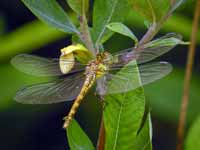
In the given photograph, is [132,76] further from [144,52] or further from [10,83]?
[10,83]

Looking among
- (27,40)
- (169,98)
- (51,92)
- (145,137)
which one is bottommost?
(169,98)

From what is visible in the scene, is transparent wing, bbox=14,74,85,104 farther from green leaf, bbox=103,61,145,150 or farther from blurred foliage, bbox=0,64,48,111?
blurred foliage, bbox=0,64,48,111

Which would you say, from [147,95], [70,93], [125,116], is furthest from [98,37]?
[147,95]

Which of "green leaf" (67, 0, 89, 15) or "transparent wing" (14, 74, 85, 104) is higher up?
"green leaf" (67, 0, 89, 15)

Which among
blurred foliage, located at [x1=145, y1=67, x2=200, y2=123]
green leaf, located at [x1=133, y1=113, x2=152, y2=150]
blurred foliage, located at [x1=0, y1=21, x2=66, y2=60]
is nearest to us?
green leaf, located at [x1=133, y1=113, x2=152, y2=150]

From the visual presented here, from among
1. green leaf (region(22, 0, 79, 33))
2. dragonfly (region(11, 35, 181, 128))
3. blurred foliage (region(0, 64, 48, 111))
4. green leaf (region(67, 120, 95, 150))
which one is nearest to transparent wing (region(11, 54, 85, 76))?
dragonfly (region(11, 35, 181, 128))

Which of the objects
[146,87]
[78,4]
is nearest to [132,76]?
[78,4]
